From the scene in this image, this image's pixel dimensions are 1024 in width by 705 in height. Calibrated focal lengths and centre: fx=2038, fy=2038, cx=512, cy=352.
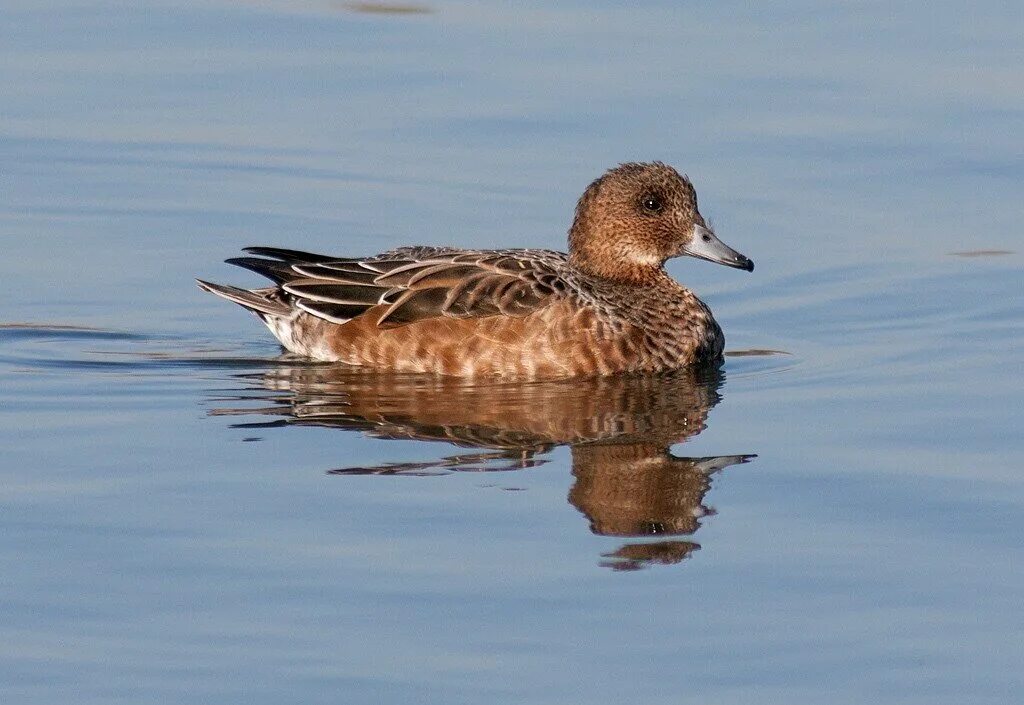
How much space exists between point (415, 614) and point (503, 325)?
406 cm

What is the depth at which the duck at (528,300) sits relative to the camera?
A: 11.2 metres

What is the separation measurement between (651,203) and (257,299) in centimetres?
242

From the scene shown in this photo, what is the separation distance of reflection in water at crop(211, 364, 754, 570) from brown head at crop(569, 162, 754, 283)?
823mm

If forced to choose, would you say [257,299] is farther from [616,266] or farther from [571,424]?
[571,424]

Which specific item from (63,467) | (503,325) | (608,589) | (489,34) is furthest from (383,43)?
(608,589)

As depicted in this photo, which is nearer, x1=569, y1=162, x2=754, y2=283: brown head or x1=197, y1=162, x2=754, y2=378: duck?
x1=197, y1=162, x2=754, y2=378: duck

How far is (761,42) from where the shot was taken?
53.2 ft

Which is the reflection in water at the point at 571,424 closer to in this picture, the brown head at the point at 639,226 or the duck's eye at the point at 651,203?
the brown head at the point at 639,226

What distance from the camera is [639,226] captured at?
38.7 ft

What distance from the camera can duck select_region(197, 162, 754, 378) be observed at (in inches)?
443

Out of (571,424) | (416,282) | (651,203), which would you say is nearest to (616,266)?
(651,203)

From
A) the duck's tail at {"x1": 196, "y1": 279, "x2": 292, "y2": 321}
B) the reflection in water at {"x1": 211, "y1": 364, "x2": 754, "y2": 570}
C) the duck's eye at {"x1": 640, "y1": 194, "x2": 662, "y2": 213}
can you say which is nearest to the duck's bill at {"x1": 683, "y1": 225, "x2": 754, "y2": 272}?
the duck's eye at {"x1": 640, "y1": 194, "x2": 662, "y2": 213}

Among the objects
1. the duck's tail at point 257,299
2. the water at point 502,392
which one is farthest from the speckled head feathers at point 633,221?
the duck's tail at point 257,299

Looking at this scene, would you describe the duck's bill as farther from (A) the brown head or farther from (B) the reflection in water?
(B) the reflection in water
